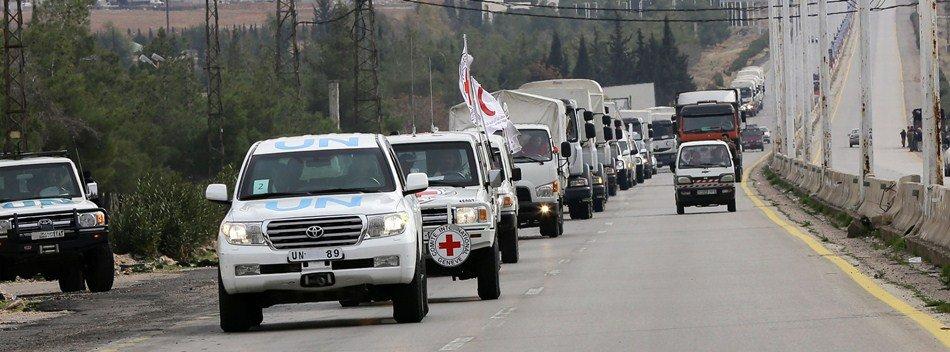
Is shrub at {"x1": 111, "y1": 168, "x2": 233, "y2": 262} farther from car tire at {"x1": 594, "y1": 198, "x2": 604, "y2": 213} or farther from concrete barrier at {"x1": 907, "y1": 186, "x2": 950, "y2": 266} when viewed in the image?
concrete barrier at {"x1": 907, "y1": 186, "x2": 950, "y2": 266}

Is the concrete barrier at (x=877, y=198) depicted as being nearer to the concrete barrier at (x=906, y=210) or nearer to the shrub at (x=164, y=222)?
the concrete barrier at (x=906, y=210)

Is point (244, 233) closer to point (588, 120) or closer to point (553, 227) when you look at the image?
point (553, 227)

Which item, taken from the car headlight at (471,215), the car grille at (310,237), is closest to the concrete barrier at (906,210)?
the car headlight at (471,215)

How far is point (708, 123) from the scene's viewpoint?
242 ft

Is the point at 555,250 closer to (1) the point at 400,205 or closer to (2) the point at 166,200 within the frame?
(2) the point at 166,200

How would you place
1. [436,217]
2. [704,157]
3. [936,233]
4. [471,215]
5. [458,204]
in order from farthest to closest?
1. [704,157]
2. [936,233]
3. [436,217]
4. [458,204]
5. [471,215]

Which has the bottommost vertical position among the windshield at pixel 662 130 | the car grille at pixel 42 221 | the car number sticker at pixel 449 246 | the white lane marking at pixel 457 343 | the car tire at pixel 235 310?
the white lane marking at pixel 457 343

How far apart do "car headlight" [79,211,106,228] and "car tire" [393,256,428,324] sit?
→ 9.13 meters

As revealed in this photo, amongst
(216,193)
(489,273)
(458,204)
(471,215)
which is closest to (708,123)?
(458,204)

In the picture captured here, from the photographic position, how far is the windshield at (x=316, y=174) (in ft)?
58.5

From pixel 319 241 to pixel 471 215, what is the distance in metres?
4.81

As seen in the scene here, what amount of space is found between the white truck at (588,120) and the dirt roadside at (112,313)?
56.2 ft

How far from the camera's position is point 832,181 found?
144 feet

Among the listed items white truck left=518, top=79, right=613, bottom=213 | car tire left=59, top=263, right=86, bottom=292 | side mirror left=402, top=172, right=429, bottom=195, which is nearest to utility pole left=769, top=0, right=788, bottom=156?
white truck left=518, top=79, right=613, bottom=213
